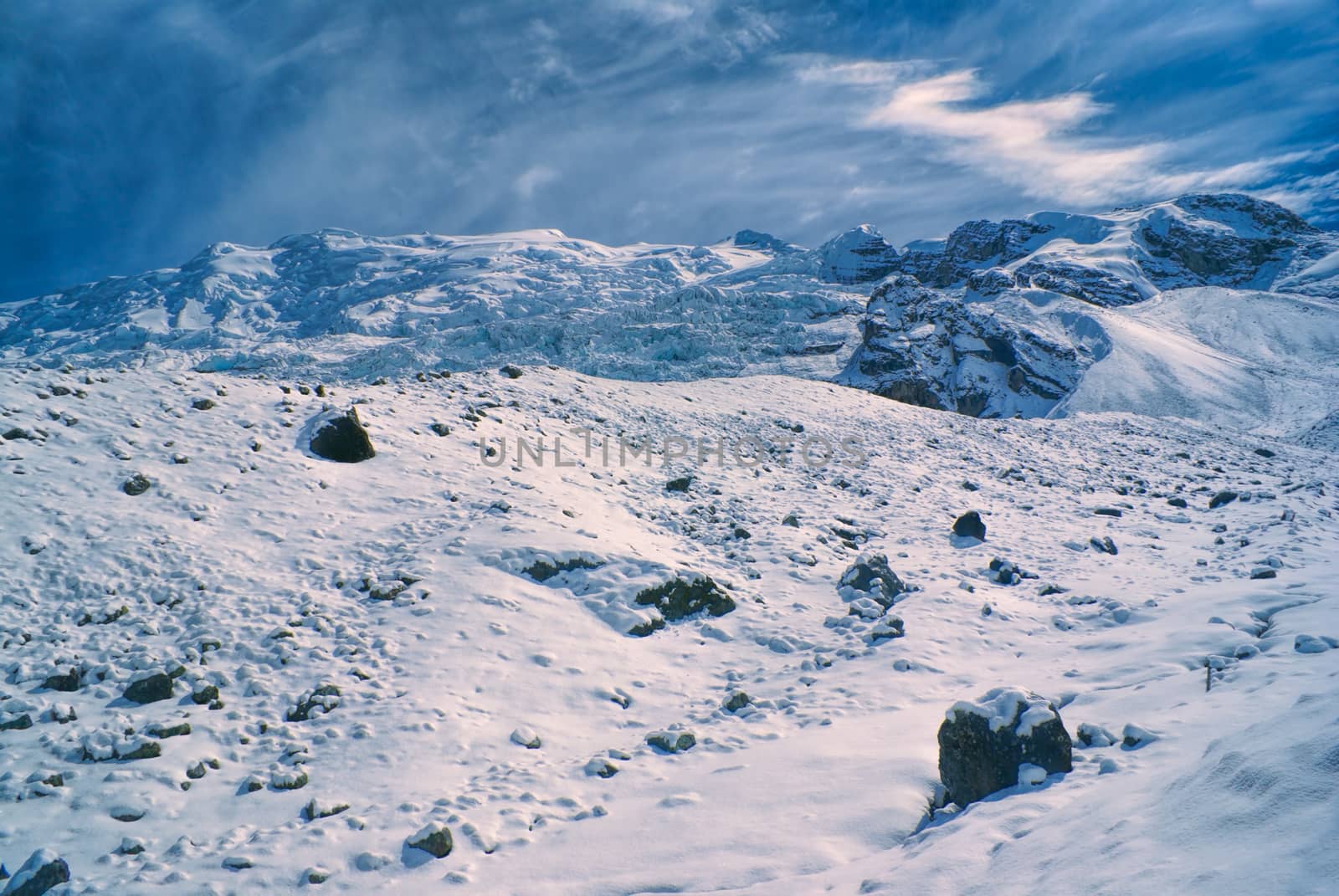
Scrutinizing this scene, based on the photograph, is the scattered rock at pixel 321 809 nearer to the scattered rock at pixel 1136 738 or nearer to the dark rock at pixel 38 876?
the dark rock at pixel 38 876

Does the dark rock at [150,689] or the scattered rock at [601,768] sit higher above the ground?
the dark rock at [150,689]

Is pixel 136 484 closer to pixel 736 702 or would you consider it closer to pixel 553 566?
pixel 553 566

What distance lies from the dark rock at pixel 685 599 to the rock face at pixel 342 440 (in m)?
8.37

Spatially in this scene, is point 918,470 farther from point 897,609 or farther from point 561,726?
point 561,726

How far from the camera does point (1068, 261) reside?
147750mm

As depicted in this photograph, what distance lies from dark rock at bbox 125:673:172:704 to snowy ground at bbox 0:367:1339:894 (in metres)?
0.18

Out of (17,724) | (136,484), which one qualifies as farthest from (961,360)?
(17,724)

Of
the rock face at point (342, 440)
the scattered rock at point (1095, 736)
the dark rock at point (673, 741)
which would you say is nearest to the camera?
the scattered rock at point (1095, 736)

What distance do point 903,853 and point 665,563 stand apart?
7.98m

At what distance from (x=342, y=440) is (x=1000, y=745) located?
1503cm

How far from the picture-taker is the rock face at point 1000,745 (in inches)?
238

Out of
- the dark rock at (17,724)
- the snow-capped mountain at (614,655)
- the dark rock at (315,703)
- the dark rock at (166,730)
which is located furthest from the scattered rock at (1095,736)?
the dark rock at (17,724)

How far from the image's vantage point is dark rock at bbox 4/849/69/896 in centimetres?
543

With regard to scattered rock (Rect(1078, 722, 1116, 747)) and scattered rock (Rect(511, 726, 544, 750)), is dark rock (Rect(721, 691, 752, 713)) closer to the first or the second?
scattered rock (Rect(511, 726, 544, 750))
